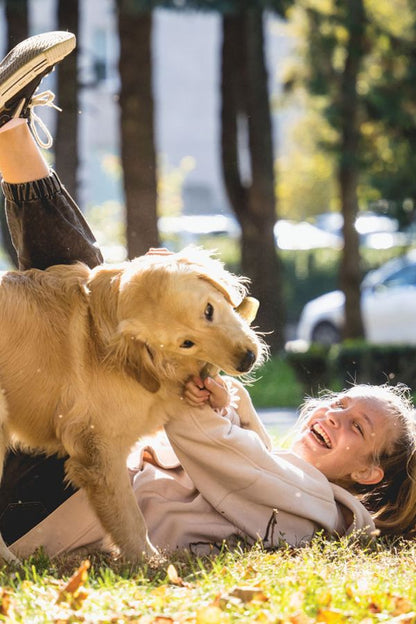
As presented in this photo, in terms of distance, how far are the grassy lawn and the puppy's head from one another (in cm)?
75

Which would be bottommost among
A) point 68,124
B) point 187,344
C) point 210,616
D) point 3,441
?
point 210,616

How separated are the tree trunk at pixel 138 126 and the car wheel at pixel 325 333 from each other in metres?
9.54

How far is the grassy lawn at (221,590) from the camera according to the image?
3281mm

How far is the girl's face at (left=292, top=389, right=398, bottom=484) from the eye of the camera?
189 inches

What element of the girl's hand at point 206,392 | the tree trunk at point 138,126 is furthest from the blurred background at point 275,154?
the girl's hand at point 206,392

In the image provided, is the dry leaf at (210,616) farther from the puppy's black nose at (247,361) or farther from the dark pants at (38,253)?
the dark pants at (38,253)

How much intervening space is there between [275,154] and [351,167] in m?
4.86

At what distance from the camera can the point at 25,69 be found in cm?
461

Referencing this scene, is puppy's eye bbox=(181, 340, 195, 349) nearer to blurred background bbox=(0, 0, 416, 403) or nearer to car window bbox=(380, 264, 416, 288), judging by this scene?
blurred background bbox=(0, 0, 416, 403)

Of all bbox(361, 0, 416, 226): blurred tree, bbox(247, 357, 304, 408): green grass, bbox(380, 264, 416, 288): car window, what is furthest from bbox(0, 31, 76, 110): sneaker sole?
bbox(380, 264, 416, 288): car window

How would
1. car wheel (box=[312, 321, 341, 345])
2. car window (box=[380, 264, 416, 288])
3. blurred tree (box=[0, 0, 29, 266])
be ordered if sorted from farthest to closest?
car wheel (box=[312, 321, 341, 345])
car window (box=[380, 264, 416, 288])
blurred tree (box=[0, 0, 29, 266])

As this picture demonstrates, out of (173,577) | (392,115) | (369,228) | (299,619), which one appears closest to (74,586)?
(173,577)

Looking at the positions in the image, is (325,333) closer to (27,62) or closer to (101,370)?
(27,62)

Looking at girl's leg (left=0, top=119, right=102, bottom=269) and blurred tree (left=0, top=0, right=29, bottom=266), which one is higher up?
blurred tree (left=0, top=0, right=29, bottom=266)
